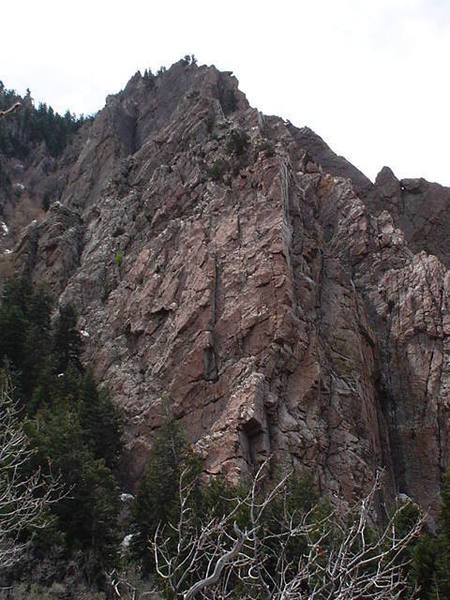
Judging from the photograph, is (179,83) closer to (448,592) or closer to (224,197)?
(224,197)

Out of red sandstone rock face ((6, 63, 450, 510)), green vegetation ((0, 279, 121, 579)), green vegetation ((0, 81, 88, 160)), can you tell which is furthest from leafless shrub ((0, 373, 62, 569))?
green vegetation ((0, 81, 88, 160))

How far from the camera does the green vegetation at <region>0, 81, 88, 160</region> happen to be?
298 ft

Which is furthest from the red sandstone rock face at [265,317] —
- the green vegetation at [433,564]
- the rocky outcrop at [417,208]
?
the green vegetation at [433,564]

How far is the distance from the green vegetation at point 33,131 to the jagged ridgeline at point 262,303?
3551 cm

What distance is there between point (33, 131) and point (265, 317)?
70.5 metres

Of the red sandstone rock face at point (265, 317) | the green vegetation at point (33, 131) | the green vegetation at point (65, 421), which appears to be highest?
the green vegetation at point (33, 131)

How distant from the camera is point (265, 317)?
35344 mm

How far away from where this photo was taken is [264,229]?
39.5m

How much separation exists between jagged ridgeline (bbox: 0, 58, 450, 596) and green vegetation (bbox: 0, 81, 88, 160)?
35.5 meters

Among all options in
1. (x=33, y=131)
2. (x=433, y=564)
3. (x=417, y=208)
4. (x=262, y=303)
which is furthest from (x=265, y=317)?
(x=33, y=131)

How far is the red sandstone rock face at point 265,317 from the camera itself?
108ft

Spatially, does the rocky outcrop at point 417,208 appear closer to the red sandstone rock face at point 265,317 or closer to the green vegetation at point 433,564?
the red sandstone rock face at point 265,317

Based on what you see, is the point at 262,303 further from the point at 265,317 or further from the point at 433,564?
the point at 433,564

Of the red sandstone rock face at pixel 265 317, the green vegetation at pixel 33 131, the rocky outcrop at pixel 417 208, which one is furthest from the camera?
the green vegetation at pixel 33 131
